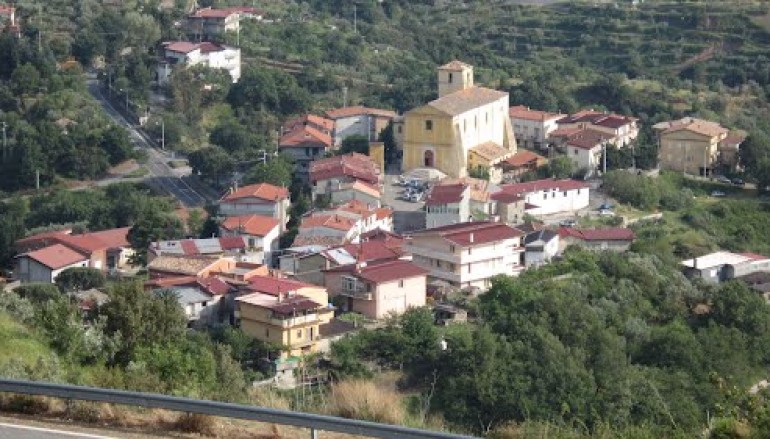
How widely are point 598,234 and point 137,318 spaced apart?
1648cm

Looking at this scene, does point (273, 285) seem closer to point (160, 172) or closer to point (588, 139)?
point (160, 172)

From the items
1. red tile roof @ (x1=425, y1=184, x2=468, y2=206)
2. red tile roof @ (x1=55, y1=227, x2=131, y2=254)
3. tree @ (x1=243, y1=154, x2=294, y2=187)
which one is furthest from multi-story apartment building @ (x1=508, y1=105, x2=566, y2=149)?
red tile roof @ (x1=55, y1=227, x2=131, y2=254)

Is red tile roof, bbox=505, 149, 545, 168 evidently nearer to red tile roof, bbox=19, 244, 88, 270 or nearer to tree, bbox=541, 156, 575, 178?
tree, bbox=541, 156, 575, 178

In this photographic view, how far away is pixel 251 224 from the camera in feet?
75.5

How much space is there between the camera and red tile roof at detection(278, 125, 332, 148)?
28.5 m

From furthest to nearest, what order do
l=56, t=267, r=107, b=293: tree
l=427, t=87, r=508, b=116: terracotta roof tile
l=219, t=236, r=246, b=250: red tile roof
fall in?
l=427, t=87, r=508, b=116: terracotta roof tile, l=219, t=236, r=246, b=250: red tile roof, l=56, t=267, r=107, b=293: tree

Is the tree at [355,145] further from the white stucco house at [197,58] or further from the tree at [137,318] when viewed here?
the tree at [137,318]

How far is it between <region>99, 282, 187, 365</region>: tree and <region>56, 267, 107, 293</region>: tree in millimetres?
13154

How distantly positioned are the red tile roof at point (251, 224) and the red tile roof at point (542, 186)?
4706mm

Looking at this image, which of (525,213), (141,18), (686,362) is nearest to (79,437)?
(686,362)

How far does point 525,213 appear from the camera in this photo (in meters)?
24.8

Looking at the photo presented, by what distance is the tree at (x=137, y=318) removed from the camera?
305 inches

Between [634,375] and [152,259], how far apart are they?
8424 mm

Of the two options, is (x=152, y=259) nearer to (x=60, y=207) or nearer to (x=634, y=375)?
(x=60, y=207)
